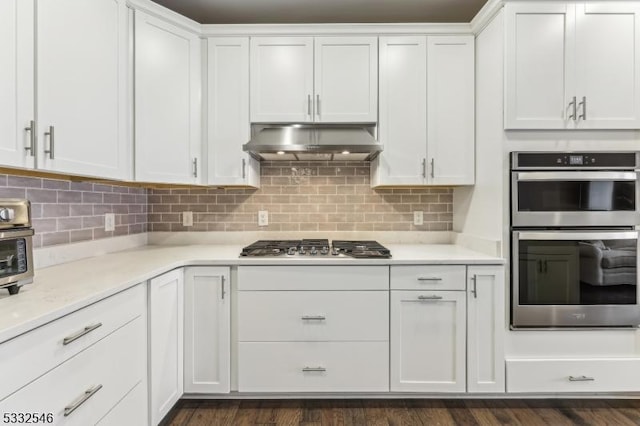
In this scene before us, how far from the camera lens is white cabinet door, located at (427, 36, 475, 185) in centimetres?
245

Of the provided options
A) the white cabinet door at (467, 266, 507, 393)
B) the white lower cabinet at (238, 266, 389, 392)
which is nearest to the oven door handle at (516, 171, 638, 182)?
the white cabinet door at (467, 266, 507, 393)

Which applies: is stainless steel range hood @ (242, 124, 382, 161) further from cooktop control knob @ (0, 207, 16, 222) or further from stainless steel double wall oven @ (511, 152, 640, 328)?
cooktop control knob @ (0, 207, 16, 222)

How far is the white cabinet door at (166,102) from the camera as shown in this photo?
6.94 feet

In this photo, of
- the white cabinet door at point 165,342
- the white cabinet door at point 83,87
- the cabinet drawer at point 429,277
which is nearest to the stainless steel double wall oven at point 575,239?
the cabinet drawer at point 429,277

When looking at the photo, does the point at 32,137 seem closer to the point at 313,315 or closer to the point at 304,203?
the point at 313,315

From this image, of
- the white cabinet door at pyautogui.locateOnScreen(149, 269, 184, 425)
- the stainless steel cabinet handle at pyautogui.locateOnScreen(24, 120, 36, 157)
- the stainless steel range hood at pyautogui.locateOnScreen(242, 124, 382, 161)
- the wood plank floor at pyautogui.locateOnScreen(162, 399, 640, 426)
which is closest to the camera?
the stainless steel cabinet handle at pyautogui.locateOnScreen(24, 120, 36, 157)

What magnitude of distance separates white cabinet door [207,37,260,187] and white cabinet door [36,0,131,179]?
57 cm

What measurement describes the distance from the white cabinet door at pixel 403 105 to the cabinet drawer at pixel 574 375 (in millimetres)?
1343

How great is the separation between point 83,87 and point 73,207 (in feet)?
2.55

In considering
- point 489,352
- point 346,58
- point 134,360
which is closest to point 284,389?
point 134,360

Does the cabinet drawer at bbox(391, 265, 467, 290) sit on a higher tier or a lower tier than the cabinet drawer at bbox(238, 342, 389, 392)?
higher

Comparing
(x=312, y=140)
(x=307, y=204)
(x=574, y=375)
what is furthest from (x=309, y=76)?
(x=574, y=375)

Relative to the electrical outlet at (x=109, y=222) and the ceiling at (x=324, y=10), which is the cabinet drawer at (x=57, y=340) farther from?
the ceiling at (x=324, y=10)

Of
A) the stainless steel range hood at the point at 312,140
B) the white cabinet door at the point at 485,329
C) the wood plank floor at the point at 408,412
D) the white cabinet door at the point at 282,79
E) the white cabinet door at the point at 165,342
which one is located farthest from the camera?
the white cabinet door at the point at 282,79
